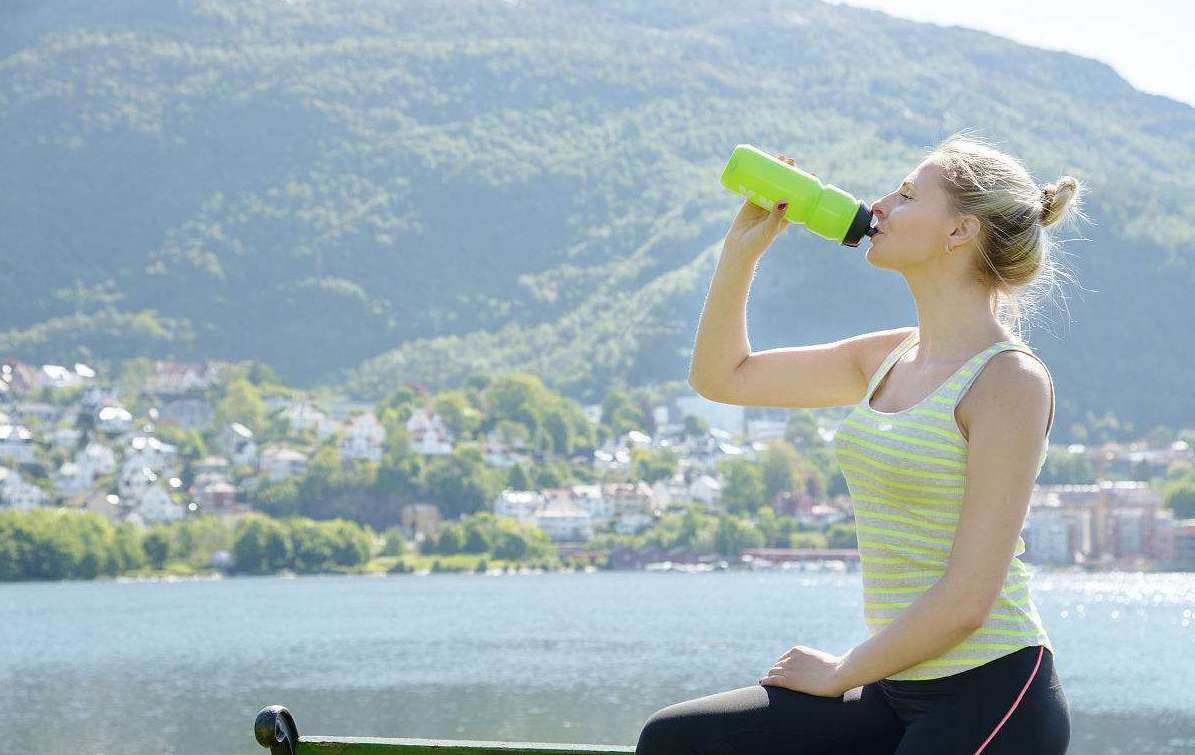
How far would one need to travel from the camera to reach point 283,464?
356 ft

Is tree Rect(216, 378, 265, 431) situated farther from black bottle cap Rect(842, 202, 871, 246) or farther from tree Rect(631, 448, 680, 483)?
black bottle cap Rect(842, 202, 871, 246)

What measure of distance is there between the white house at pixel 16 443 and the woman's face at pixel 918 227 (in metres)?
114

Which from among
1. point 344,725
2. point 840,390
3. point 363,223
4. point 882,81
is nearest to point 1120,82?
point 882,81

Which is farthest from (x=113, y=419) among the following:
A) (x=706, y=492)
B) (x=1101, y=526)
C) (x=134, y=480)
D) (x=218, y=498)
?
(x=1101, y=526)

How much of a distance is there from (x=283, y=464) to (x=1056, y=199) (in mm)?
107852

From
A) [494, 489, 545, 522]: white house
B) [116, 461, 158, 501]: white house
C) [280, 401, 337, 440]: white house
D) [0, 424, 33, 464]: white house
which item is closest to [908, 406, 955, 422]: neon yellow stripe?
[116, 461, 158, 501]: white house

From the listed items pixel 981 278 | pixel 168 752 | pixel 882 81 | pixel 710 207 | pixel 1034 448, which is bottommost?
pixel 168 752

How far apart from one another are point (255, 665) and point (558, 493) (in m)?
59.9

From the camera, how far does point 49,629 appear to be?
63.9 meters

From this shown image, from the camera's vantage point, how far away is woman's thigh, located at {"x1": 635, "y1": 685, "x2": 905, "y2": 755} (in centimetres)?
224

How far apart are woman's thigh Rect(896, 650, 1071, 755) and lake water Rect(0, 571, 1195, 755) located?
88.3 ft

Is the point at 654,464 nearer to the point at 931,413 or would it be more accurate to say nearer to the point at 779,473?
the point at 779,473

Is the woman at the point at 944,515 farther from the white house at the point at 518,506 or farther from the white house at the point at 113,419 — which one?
the white house at the point at 113,419

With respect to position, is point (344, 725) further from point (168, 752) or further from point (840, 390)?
point (840, 390)
